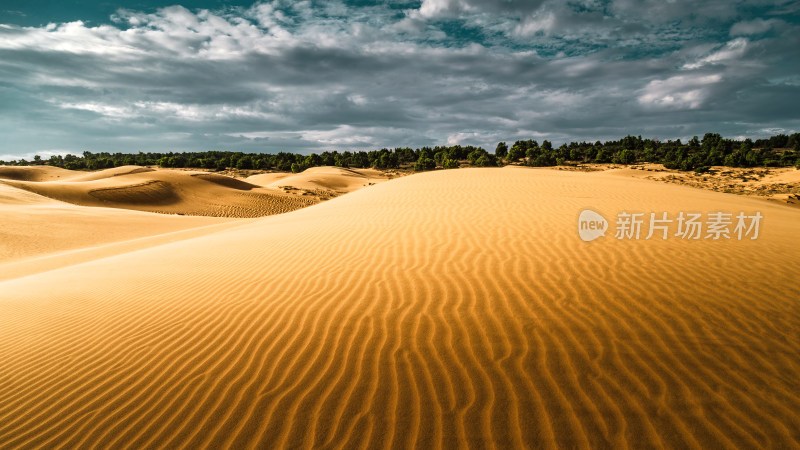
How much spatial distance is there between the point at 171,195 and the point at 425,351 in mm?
37108

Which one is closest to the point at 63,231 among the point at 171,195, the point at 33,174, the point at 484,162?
the point at 171,195

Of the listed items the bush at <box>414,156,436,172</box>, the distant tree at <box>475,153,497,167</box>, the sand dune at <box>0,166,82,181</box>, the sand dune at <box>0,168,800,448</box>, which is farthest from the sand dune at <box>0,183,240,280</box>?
the distant tree at <box>475,153,497,167</box>

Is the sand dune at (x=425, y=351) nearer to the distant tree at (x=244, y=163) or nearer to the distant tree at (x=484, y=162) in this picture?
the distant tree at (x=484, y=162)

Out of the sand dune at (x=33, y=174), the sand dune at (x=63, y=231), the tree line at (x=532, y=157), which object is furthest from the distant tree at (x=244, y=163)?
the sand dune at (x=63, y=231)

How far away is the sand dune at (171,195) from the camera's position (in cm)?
3017

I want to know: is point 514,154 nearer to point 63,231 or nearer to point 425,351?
point 63,231

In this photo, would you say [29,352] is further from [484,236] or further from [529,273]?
[484,236]

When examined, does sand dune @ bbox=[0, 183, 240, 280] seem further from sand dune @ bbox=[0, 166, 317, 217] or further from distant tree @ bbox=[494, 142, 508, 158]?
distant tree @ bbox=[494, 142, 508, 158]

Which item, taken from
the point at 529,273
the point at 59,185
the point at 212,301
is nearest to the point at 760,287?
the point at 529,273

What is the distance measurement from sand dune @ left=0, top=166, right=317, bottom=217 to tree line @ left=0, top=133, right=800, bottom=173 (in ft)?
146

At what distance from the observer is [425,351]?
392 centimetres

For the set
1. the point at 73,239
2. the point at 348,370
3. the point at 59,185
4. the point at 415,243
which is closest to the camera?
the point at 348,370

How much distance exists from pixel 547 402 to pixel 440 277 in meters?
2.84

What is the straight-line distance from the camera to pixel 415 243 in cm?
791
